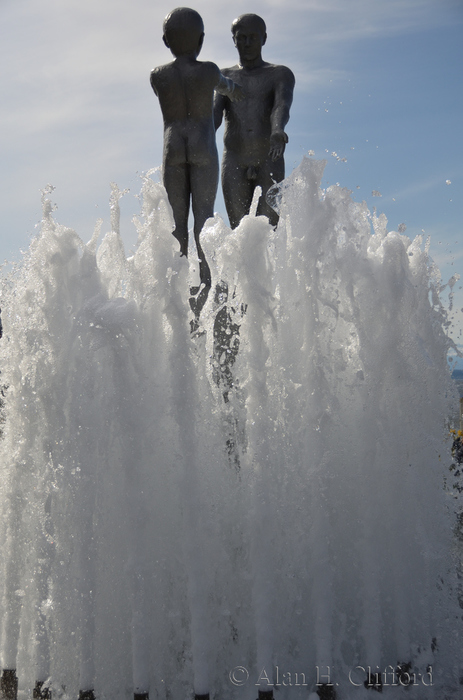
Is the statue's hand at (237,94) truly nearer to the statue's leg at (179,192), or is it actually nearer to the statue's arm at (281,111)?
the statue's arm at (281,111)

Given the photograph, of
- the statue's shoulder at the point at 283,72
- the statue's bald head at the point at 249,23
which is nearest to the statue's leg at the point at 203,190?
the statue's shoulder at the point at 283,72

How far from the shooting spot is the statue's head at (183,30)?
186 inches

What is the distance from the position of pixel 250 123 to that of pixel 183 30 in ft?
3.77

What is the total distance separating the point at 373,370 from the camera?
337 cm

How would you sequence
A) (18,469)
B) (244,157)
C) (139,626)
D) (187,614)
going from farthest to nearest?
(244,157), (18,469), (187,614), (139,626)

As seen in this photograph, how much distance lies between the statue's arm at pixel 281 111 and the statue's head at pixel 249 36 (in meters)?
0.35

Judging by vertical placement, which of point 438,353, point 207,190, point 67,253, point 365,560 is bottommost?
point 365,560

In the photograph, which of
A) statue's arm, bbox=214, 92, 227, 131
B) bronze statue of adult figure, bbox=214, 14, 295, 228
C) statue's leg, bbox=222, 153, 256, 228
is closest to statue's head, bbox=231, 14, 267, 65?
bronze statue of adult figure, bbox=214, 14, 295, 228

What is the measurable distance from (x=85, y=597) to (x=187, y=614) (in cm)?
51

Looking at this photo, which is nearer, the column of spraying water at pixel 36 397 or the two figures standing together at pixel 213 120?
the column of spraying water at pixel 36 397

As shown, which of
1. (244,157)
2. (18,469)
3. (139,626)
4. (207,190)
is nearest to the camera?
(139,626)

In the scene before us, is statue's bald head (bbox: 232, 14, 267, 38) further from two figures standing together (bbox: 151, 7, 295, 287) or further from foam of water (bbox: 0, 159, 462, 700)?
foam of water (bbox: 0, 159, 462, 700)

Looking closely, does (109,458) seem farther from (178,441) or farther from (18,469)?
(18,469)

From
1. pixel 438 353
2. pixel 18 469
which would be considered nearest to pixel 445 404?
pixel 438 353
